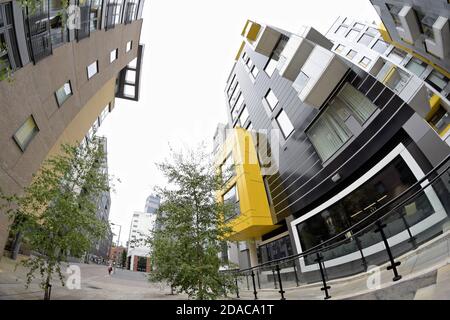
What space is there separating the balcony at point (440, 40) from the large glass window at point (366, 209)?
8.68 meters

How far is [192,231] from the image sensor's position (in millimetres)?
7312

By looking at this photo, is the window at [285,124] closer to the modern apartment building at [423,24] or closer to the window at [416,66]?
the modern apartment building at [423,24]

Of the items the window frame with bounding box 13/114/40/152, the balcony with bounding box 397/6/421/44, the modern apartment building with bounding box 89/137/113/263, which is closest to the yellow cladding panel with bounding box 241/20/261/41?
the balcony with bounding box 397/6/421/44

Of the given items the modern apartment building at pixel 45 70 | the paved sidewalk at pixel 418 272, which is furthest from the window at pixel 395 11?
the modern apartment building at pixel 45 70

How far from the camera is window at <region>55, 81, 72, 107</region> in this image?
45.2ft

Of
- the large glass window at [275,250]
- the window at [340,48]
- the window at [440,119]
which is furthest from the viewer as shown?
the window at [340,48]

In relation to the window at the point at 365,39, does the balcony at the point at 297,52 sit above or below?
below

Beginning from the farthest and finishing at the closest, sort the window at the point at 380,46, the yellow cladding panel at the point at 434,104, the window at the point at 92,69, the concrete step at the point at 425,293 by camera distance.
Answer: the window at the point at 380,46 < the window at the point at 92,69 < the yellow cladding panel at the point at 434,104 < the concrete step at the point at 425,293

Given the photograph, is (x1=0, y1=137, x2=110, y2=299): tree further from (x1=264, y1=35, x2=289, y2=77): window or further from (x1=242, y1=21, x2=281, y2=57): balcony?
(x1=242, y1=21, x2=281, y2=57): balcony

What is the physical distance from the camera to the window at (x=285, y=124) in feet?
52.9

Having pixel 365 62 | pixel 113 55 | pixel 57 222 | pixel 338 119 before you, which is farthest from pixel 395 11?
pixel 57 222

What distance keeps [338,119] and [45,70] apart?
16.2m

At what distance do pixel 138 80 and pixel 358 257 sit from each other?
2855 centimetres

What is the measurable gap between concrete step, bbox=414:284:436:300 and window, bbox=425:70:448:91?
Result: 19677 millimetres
